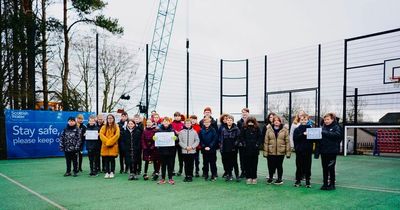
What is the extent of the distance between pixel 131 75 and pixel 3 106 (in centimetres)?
1300

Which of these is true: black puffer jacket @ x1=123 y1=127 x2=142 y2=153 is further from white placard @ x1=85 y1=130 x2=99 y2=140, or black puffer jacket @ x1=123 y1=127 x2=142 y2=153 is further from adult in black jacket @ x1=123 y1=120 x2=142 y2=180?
white placard @ x1=85 y1=130 x2=99 y2=140

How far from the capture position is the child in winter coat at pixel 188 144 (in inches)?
328

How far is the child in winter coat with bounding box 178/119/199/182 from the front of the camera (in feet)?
27.4

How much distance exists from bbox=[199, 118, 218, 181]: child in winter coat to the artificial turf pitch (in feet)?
1.03

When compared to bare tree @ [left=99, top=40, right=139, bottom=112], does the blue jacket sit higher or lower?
lower

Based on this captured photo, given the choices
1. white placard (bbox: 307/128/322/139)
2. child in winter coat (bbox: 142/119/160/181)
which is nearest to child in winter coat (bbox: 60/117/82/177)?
child in winter coat (bbox: 142/119/160/181)

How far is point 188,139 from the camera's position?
27.6ft

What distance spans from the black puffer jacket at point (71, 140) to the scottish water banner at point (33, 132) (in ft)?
16.5

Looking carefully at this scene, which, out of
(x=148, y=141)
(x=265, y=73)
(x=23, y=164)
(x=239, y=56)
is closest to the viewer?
(x=148, y=141)

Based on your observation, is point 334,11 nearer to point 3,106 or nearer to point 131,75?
point 3,106

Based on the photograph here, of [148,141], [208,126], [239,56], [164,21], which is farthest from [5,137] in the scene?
[164,21]

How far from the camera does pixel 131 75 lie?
28203 mm

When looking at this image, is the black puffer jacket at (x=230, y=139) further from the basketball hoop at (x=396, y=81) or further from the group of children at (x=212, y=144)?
the basketball hoop at (x=396, y=81)

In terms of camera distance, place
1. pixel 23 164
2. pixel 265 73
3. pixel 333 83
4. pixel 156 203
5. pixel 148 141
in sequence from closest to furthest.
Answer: pixel 156 203, pixel 148 141, pixel 23 164, pixel 333 83, pixel 265 73
